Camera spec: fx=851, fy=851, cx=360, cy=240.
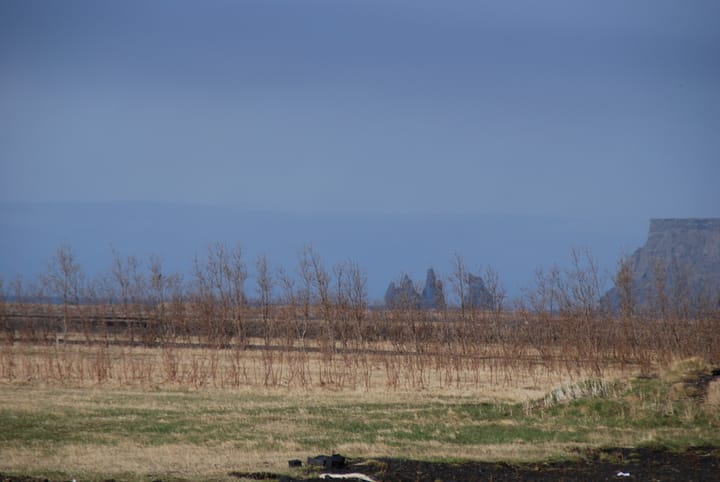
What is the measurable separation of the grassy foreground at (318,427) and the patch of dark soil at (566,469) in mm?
847

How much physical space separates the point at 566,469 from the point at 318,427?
7.06m

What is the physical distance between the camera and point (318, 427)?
19.2m

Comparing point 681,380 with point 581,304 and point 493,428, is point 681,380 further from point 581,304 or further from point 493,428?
point 581,304

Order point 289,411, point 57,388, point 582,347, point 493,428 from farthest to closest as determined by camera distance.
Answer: point 582,347
point 57,388
point 289,411
point 493,428

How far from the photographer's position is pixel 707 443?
16.0 m

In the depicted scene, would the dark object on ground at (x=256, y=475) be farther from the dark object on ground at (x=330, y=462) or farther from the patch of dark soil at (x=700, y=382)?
the patch of dark soil at (x=700, y=382)

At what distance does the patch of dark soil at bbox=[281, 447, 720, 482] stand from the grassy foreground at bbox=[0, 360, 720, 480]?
85 cm

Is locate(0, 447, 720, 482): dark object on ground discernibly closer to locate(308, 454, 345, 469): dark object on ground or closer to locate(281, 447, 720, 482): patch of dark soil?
locate(281, 447, 720, 482): patch of dark soil

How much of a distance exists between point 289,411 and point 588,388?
760 cm

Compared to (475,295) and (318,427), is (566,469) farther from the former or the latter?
(475,295)

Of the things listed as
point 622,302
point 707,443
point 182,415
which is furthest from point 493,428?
point 622,302

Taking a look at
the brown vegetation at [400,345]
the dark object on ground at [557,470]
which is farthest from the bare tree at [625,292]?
the dark object on ground at [557,470]

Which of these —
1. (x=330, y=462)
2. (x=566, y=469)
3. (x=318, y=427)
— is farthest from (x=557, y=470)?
(x=318, y=427)

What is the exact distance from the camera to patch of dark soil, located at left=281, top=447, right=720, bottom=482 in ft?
41.8
